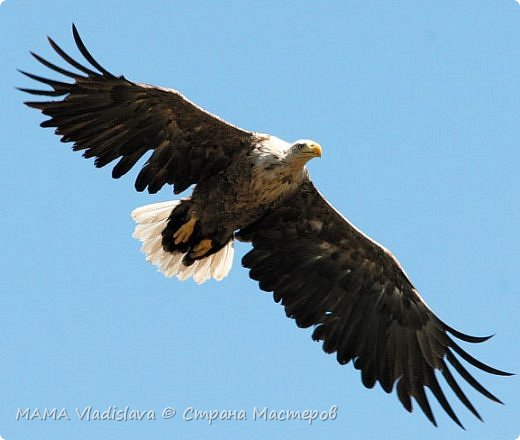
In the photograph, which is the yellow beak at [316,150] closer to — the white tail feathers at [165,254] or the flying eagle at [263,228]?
the flying eagle at [263,228]

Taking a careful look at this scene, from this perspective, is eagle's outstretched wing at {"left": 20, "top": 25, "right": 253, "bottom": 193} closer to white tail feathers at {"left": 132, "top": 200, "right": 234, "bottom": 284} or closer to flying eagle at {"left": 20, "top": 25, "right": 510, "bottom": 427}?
flying eagle at {"left": 20, "top": 25, "right": 510, "bottom": 427}

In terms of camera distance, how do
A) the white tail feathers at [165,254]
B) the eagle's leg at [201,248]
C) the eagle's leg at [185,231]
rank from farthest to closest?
the white tail feathers at [165,254] → the eagle's leg at [201,248] → the eagle's leg at [185,231]

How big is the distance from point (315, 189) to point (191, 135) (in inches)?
49.1

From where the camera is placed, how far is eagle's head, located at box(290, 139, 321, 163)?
30.7ft

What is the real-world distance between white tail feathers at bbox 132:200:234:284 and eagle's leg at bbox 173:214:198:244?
0.16 metres

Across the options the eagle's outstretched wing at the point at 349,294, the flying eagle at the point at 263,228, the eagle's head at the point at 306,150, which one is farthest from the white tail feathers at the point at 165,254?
the eagle's head at the point at 306,150

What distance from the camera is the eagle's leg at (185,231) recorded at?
33.1ft

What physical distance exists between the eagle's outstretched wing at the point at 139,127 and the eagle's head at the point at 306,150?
0.53m

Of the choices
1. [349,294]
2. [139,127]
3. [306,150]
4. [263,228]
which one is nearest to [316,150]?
[306,150]

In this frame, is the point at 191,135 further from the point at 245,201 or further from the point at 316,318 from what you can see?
the point at 316,318

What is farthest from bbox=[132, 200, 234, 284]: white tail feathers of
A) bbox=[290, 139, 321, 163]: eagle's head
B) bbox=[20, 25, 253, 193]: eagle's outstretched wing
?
bbox=[290, 139, 321, 163]: eagle's head

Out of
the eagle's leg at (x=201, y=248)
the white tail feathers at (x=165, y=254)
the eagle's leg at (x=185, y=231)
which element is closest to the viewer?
Answer: the eagle's leg at (x=185, y=231)

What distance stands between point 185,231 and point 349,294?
1.67 m

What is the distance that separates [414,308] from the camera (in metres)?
10.4
